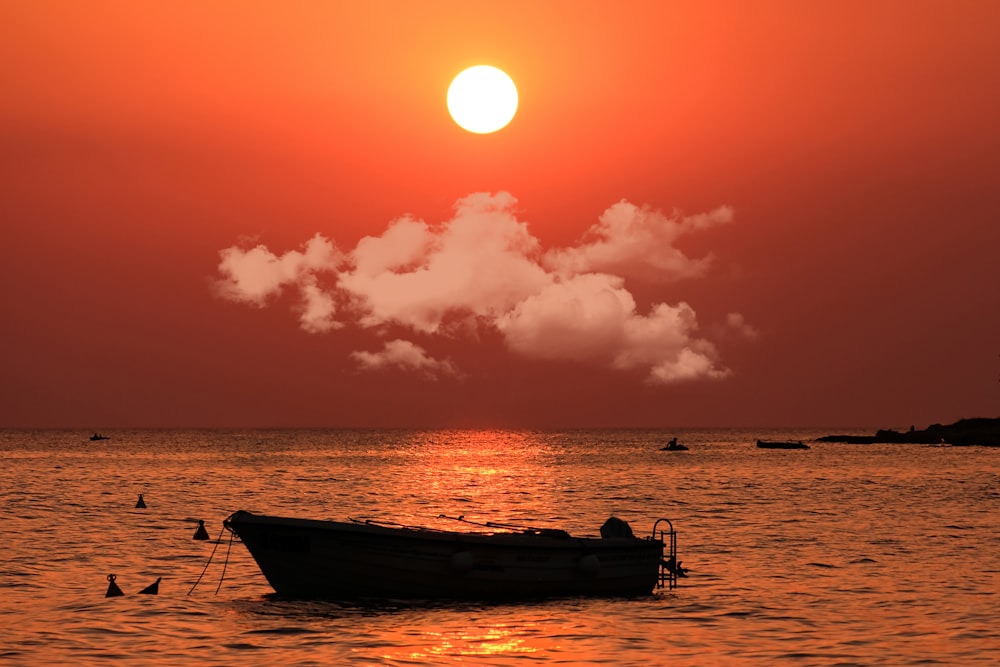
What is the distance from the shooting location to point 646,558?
35.5m

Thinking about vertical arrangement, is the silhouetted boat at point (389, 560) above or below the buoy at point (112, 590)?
above

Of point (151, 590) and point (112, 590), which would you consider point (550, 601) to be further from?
point (112, 590)

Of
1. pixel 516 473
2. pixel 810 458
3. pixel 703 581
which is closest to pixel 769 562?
pixel 703 581

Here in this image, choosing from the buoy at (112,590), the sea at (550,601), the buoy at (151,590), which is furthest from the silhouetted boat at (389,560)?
the buoy at (112,590)

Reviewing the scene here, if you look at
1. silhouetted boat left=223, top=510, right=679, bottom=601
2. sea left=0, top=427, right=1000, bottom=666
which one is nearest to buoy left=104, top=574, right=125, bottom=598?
sea left=0, top=427, right=1000, bottom=666

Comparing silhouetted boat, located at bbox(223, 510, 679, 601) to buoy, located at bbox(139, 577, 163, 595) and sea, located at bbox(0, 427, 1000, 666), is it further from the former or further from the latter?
buoy, located at bbox(139, 577, 163, 595)

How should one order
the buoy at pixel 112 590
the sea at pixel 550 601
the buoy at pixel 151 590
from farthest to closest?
the buoy at pixel 151 590 < the buoy at pixel 112 590 < the sea at pixel 550 601

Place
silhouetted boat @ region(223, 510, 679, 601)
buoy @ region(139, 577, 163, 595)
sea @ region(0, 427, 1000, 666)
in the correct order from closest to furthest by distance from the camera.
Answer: sea @ region(0, 427, 1000, 666)
silhouetted boat @ region(223, 510, 679, 601)
buoy @ region(139, 577, 163, 595)

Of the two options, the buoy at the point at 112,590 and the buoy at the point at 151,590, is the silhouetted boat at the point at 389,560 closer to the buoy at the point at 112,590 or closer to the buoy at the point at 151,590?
the buoy at the point at 151,590

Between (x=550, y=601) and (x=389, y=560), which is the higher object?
(x=389, y=560)

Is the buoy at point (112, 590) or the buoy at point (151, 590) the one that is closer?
the buoy at point (112, 590)

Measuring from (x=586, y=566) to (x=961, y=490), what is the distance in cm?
6043

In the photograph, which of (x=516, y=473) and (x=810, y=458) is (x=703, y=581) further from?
(x=810, y=458)

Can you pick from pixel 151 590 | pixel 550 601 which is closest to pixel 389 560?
pixel 550 601
